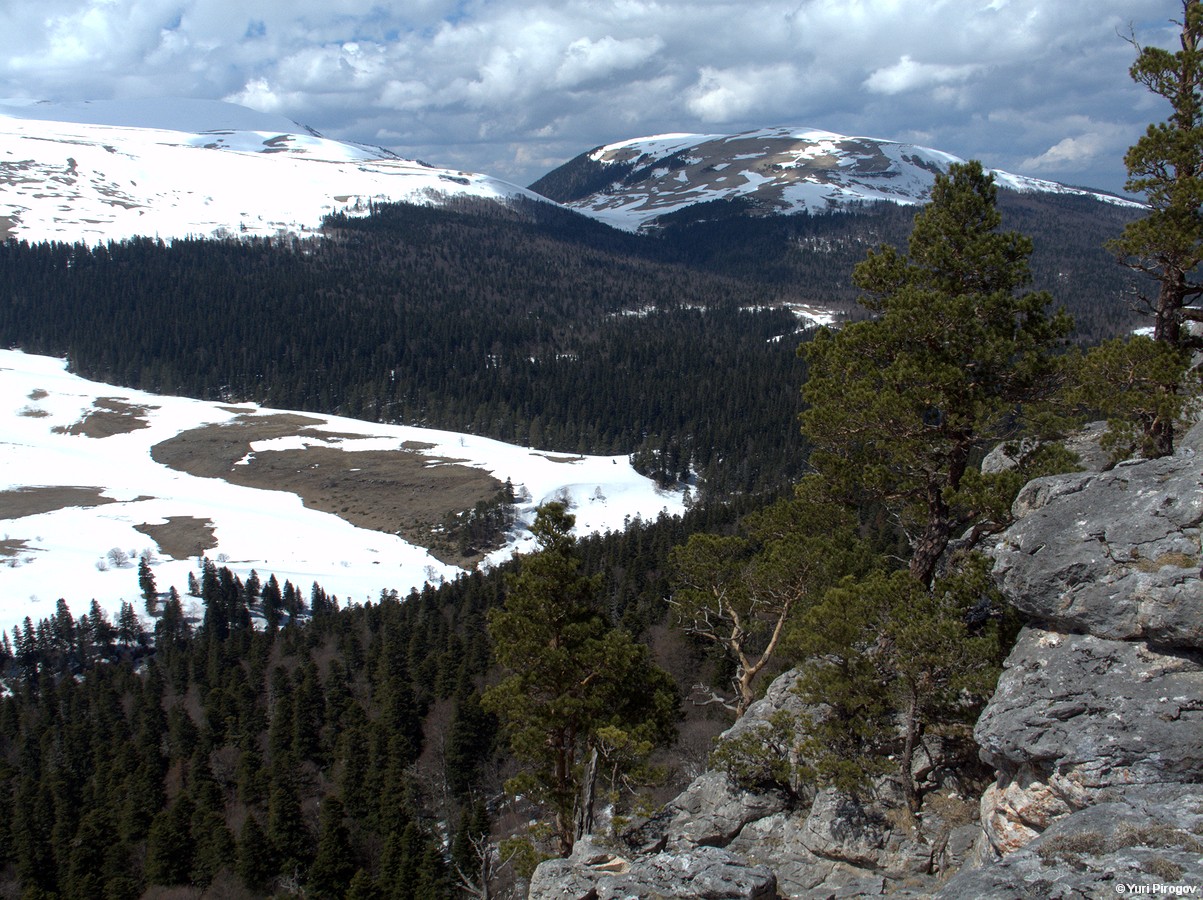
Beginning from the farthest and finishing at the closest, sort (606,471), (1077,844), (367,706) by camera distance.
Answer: (606,471), (367,706), (1077,844)

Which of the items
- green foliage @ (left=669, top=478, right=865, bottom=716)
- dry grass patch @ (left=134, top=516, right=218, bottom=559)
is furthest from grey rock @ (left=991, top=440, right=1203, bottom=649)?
dry grass patch @ (left=134, top=516, right=218, bottom=559)

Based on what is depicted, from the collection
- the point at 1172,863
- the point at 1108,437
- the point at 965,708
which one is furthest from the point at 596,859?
the point at 1108,437

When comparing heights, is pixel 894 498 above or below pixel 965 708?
above

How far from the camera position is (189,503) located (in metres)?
124

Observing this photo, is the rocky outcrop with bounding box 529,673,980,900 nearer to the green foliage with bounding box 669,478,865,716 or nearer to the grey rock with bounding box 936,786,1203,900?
the grey rock with bounding box 936,786,1203,900

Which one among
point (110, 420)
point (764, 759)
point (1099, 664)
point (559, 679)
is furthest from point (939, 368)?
point (110, 420)

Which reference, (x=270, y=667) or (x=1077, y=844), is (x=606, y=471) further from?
(x=1077, y=844)

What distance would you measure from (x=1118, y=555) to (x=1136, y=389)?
220 inches

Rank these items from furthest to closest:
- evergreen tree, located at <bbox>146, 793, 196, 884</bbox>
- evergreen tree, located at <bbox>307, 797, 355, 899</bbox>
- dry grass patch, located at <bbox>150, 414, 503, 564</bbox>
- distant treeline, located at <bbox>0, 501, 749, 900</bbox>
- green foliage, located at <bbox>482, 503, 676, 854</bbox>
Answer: dry grass patch, located at <bbox>150, 414, 503, 564</bbox> < evergreen tree, located at <bbox>146, 793, 196, 884</bbox> < distant treeline, located at <bbox>0, 501, 749, 900</bbox> < evergreen tree, located at <bbox>307, 797, 355, 899</bbox> < green foliage, located at <bbox>482, 503, 676, 854</bbox>

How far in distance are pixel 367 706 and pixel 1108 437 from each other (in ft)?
218

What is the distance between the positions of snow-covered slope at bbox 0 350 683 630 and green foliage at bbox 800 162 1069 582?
87.0 meters

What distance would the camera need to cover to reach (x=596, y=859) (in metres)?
16.8

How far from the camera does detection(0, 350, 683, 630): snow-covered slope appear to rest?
99562 mm

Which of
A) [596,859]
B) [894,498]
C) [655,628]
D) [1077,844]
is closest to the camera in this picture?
[1077,844]
